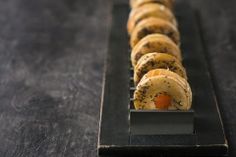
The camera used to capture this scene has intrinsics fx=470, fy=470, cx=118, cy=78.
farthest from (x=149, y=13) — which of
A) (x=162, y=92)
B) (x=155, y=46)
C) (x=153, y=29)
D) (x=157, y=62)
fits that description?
(x=162, y=92)

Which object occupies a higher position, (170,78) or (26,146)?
(170,78)

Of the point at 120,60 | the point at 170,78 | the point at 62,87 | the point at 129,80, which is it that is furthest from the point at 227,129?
the point at 62,87

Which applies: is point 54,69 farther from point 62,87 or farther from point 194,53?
point 194,53

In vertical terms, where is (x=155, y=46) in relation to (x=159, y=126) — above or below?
above

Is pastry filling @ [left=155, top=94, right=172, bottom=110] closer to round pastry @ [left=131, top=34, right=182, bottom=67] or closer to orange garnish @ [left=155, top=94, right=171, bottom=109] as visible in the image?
orange garnish @ [left=155, top=94, right=171, bottom=109]

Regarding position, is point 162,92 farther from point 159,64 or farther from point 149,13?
Result: point 149,13

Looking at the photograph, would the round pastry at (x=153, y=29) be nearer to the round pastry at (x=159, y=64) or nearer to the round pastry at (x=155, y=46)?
the round pastry at (x=155, y=46)

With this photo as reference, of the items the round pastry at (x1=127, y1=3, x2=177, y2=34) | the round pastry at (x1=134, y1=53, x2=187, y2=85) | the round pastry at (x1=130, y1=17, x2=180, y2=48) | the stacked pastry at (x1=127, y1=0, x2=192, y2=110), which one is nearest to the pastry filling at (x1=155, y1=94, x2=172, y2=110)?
the stacked pastry at (x1=127, y1=0, x2=192, y2=110)
